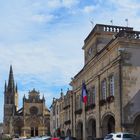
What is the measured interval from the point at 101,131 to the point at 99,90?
3991 mm

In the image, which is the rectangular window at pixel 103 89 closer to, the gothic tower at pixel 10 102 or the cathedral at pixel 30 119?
the cathedral at pixel 30 119

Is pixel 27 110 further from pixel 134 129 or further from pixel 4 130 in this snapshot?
pixel 134 129

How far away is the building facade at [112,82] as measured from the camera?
32.7 m

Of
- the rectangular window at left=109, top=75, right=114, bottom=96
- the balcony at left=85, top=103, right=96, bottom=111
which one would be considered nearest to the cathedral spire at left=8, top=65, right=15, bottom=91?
the balcony at left=85, top=103, right=96, bottom=111

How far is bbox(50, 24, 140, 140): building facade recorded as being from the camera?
32656 mm

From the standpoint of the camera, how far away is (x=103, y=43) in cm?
4353

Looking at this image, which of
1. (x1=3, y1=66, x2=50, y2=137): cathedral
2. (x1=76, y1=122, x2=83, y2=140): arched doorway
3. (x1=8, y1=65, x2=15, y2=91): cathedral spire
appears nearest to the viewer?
(x1=76, y1=122, x2=83, y2=140): arched doorway

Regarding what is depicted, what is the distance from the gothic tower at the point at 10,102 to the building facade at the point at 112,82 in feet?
280

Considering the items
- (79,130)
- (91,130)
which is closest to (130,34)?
(91,130)

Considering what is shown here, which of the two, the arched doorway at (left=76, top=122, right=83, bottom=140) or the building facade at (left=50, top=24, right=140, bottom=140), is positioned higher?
the building facade at (left=50, top=24, right=140, bottom=140)

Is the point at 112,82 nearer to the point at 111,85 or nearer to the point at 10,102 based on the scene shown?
the point at 111,85

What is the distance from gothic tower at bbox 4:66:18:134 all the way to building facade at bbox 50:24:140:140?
85294 millimetres

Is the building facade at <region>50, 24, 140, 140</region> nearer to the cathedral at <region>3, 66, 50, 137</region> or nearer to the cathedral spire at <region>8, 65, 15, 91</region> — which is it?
the cathedral at <region>3, 66, 50, 137</region>

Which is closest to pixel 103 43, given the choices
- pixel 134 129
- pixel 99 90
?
pixel 99 90
